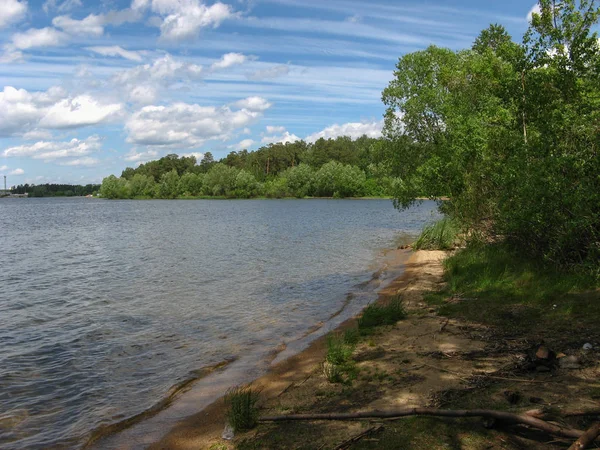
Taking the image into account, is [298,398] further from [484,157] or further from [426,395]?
[484,157]

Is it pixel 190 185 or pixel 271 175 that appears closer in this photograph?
pixel 271 175

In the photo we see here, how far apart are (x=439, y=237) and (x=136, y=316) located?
17.9 meters

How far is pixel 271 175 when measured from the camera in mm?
153625

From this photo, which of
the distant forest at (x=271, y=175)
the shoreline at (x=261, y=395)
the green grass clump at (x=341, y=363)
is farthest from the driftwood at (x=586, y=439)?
the distant forest at (x=271, y=175)

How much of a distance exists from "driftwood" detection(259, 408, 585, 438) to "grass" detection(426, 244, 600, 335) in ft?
14.2

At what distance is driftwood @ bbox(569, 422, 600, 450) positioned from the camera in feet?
14.4

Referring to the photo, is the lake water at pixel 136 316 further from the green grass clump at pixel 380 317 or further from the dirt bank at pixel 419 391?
the green grass clump at pixel 380 317

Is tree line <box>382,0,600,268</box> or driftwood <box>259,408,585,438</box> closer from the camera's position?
driftwood <box>259,408,585,438</box>

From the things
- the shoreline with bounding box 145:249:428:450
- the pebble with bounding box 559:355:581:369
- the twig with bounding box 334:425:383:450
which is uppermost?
the pebble with bounding box 559:355:581:369

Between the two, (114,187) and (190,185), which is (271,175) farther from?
(114,187)

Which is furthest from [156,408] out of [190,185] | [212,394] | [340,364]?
[190,185]

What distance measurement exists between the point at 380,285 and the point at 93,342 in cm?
1119

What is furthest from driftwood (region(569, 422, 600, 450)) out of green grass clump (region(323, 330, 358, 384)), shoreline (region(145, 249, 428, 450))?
shoreline (region(145, 249, 428, 450))

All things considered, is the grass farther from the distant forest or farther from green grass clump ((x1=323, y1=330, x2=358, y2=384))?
the distant forest
